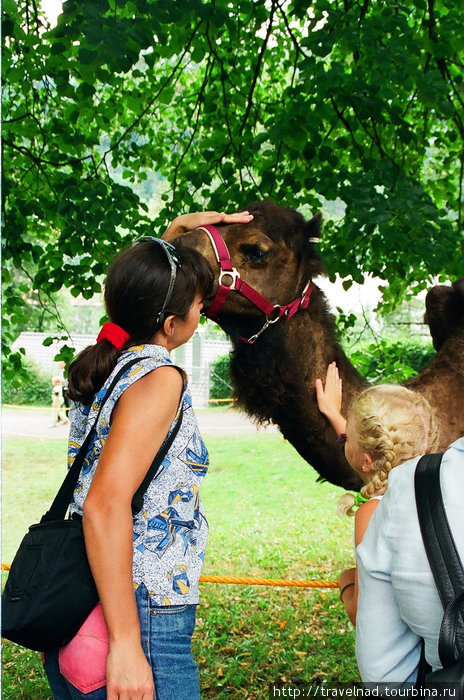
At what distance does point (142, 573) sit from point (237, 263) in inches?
64.8

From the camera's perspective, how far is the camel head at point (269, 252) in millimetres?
2932

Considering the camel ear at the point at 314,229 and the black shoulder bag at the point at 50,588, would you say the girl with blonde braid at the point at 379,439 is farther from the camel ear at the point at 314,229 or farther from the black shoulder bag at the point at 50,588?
the camel ear at the point at 314,229

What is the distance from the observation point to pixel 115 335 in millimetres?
1777

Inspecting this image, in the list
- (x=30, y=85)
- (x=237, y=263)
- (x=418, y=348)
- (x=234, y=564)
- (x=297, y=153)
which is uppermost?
(x=30, y=85)

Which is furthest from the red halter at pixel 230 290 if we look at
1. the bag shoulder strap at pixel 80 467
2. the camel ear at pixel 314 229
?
the bag shoulder strap at pixel 80 467

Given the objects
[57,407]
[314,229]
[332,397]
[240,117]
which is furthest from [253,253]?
[57,407]

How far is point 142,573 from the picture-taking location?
159cm

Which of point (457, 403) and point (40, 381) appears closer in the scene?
point (457, 403)

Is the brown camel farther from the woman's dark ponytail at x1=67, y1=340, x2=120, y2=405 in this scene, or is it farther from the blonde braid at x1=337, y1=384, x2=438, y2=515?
the woman's dark ponytail at x1=67, y1=340, x2=120, y2=405

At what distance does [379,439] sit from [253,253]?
132 cm

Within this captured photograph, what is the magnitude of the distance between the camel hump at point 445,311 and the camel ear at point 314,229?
0.68m

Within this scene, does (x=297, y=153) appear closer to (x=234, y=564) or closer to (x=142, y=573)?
(x=142, y=573)

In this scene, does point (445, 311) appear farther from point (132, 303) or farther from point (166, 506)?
point (166, 506)

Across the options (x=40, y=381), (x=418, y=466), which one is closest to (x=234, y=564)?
(x=418, y=466)
